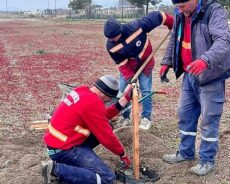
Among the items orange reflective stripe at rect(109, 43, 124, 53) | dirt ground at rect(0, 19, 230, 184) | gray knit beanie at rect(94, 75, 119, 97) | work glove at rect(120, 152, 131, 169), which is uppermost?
orange reflective stripe at rect(109, 43, 124, 53)

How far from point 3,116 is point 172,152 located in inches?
141

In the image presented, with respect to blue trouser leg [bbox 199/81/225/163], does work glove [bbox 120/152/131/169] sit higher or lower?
lower

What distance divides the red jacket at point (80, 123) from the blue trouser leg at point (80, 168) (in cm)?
11

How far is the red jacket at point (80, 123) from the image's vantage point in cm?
483

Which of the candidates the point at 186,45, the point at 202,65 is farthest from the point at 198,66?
the point at 186,45

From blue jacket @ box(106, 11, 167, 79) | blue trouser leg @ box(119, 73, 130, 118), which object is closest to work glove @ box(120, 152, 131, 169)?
blue trouser leg @ box(119, 73, 130, 118)

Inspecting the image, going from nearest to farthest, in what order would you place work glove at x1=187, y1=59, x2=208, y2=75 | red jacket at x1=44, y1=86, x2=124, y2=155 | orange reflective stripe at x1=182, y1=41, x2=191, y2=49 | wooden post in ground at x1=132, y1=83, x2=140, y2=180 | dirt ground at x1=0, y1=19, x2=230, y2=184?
work glove at x1=187, y1=59, x2=208, y2=75, red jacket at x1=44, y1=86, x2=124, y2=155, orange reflective stripe at x1=182, y1=41, x2=191, y2=49, wooden post in ground at x1=132, y1=83, x2=140, y2=180, dirt ground at x1=0, y1=19, x2=230, y2=184

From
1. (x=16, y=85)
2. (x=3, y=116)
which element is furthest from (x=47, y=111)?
(x=16, y=85)

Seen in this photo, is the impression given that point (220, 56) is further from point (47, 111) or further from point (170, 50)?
point (47, 111)

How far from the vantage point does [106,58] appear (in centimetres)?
1767

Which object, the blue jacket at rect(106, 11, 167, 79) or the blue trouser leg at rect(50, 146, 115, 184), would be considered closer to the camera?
the blue trouser leg at rect(50, 146, 115, 184)

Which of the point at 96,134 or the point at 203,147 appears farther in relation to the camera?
the point at 203,147

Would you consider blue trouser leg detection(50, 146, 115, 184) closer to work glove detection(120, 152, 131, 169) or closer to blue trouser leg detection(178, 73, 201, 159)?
work glove detection(120, 152, 131, 169)

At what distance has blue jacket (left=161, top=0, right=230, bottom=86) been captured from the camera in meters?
4.50
